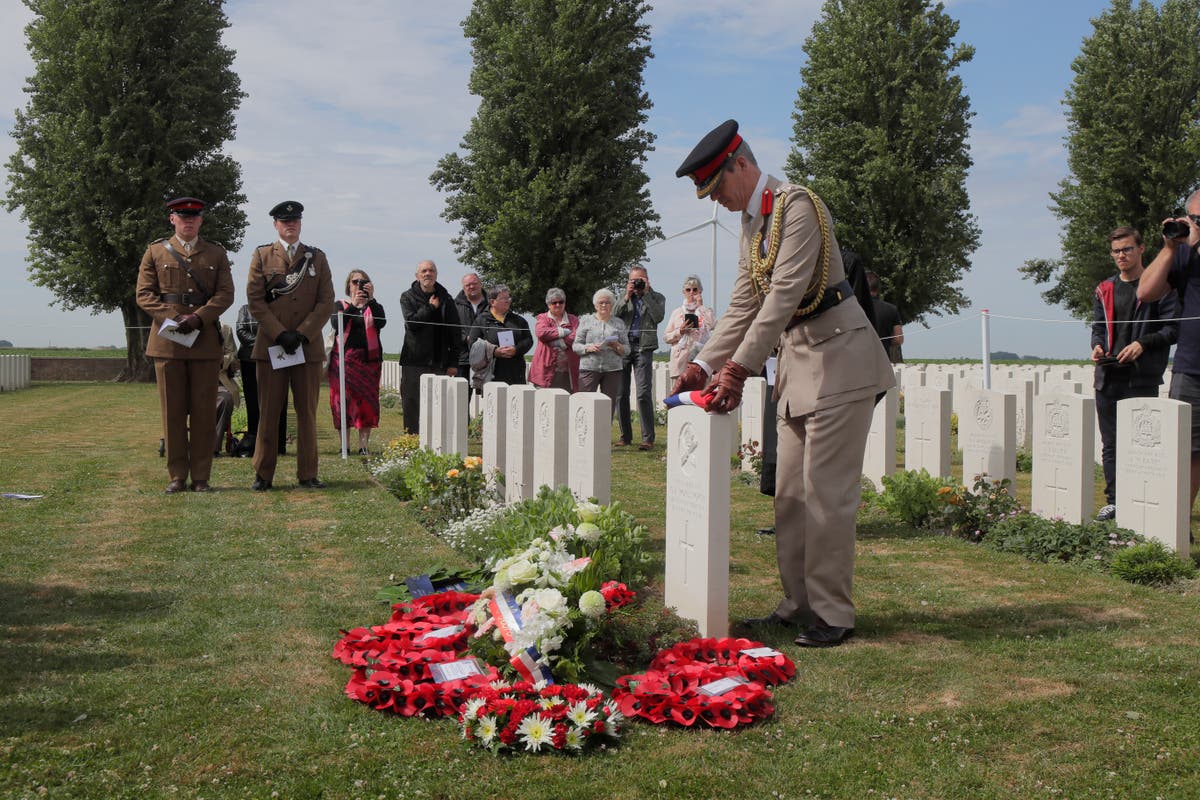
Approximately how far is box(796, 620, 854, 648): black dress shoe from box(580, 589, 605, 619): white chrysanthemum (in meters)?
1.12

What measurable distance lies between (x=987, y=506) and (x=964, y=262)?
91.9 ft

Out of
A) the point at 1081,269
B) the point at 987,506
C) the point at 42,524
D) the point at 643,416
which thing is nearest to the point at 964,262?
the point at 1081,269

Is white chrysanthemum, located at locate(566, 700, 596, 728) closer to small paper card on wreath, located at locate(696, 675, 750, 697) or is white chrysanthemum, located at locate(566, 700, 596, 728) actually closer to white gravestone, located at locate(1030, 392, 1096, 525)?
small paper card on wreath, located at locate(696, 675, 750, 697)

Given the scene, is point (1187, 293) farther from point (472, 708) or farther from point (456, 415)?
point (456, 415)

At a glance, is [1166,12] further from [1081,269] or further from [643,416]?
[643,416]

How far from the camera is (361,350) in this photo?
12.4m

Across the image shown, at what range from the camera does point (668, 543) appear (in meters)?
5.04

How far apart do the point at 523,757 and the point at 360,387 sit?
9577 millimetres

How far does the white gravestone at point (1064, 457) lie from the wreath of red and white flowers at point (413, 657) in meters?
4.68

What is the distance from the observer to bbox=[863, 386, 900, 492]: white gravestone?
9.50 meters

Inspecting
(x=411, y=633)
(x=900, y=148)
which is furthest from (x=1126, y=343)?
(x=900, y=148)

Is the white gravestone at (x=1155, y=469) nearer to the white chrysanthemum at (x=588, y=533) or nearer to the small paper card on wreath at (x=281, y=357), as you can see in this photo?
the white chrysanthemum at (x=588, y=533)

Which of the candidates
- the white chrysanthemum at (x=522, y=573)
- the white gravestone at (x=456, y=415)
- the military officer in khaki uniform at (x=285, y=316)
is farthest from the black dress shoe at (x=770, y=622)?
the military officer in khaki uniform at (x=285, y=316)

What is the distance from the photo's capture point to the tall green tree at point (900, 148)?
32.0m
